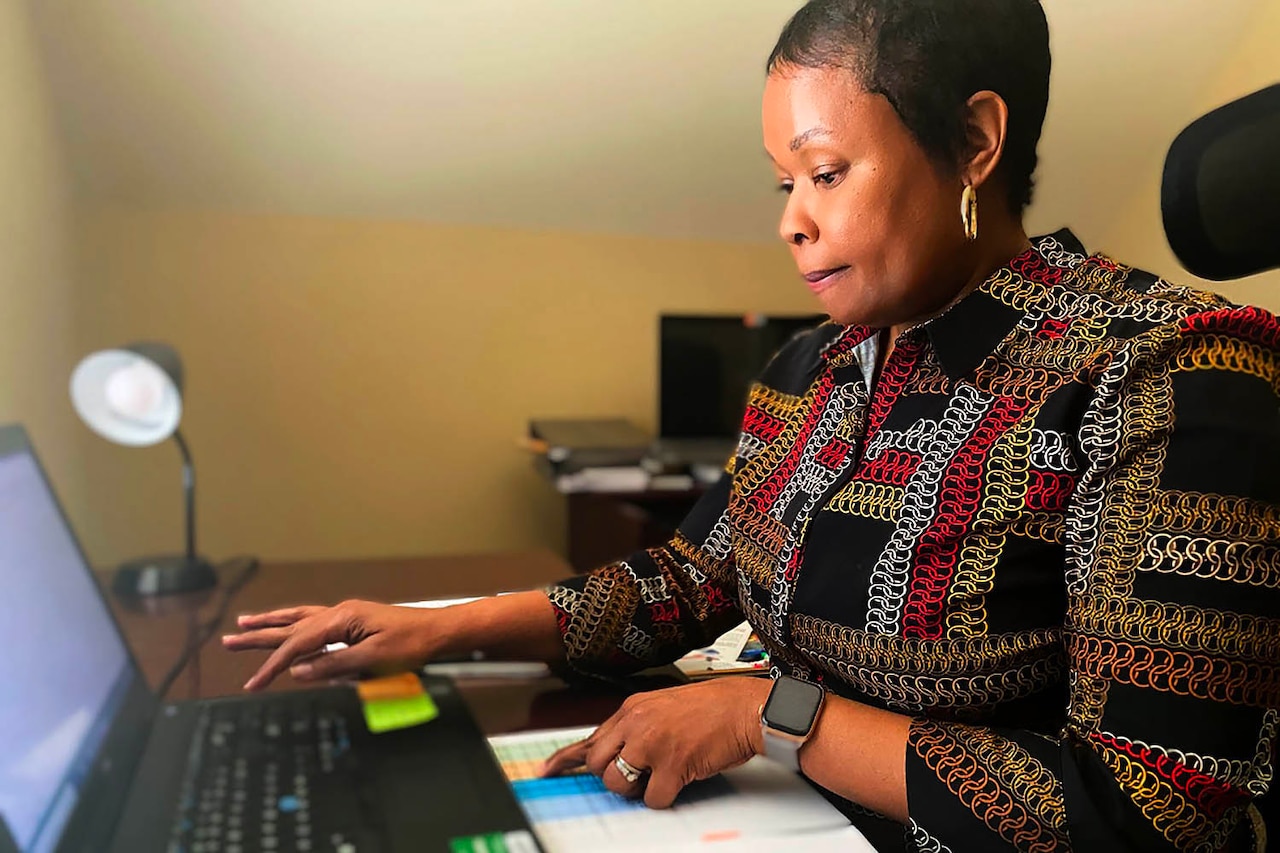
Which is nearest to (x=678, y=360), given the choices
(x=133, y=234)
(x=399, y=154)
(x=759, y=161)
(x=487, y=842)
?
(x=759, y=161)

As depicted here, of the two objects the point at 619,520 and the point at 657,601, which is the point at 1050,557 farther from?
the point at 619,520

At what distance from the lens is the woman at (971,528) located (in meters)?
0.56

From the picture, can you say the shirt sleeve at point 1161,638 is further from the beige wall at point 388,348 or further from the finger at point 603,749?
the beige wall at point 388,348

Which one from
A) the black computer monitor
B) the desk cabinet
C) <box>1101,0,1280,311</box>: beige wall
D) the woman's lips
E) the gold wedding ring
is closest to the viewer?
the gold wedding ring

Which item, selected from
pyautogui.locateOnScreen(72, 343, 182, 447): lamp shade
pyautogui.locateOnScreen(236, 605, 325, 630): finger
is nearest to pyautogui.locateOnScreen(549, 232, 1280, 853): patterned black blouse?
pyautogui.locateOnScreen(236, 605, 325, 630): finger

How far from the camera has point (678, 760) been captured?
609 mm

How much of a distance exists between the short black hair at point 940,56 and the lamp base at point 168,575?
3.00ft

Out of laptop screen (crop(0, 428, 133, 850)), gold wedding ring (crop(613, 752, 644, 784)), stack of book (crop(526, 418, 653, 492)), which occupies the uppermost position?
laptop screen (crop(0, 428, 133, 850))

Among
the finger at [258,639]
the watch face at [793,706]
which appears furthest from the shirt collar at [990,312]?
the finger at [258,639]

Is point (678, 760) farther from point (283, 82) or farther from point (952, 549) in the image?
point (283, 82)

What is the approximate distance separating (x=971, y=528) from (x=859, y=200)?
0.24m

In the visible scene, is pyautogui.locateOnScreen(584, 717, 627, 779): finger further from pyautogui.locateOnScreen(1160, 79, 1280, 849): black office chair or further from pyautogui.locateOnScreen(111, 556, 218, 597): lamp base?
pyautogui.locateOnScreen(111, 556, 218, 597): lamp base

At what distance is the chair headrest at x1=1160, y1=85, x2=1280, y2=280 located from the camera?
633 millimetres

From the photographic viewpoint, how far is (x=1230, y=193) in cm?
65
